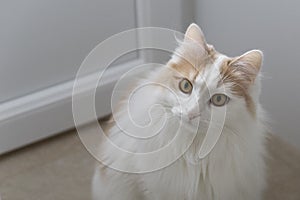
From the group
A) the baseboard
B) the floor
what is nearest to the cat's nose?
the floor

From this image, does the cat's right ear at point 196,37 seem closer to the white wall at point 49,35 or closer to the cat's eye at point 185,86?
the cat's eye at point 185,86

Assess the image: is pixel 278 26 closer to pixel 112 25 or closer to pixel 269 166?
pixel 269 166

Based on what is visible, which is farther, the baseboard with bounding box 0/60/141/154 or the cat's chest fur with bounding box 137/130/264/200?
the baseboard with bounding box 0/60/141/154

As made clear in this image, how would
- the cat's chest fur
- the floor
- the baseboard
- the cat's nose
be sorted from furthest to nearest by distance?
the baseboard < the floor < the cat's chest fur < the cat's nose

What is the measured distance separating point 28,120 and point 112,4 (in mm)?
449

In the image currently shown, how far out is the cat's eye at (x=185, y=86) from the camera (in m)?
1.11

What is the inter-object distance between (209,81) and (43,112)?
0.80 m

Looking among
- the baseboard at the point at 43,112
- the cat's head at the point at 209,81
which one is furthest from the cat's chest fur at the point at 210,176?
the baseboard at the point at 43,112

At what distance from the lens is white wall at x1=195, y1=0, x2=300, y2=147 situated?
1.59 m

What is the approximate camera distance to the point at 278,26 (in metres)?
1.61

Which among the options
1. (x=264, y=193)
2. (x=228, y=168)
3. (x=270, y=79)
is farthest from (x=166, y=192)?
(x=270, y=79)

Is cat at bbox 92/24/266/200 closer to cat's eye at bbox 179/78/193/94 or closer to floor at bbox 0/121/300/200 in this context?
cat's eye at bbox 179/78/193/94

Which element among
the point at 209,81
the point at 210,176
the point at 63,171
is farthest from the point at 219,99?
the point at 63,171

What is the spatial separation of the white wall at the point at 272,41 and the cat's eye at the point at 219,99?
554 millimetres
